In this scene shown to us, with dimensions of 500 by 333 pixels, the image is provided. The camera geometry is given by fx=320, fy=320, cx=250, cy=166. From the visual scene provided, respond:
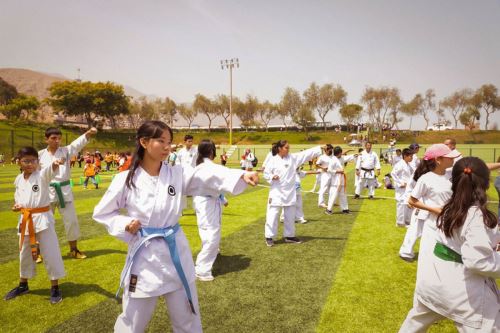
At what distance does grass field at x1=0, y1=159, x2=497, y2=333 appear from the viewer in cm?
410

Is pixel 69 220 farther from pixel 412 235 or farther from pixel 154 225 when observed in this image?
pixel 412 235

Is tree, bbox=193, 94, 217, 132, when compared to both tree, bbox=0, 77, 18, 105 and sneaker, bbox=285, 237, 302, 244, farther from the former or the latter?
sneaker, bbox=285, 237, 302, 244

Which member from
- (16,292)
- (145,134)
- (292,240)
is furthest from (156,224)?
(292,240)

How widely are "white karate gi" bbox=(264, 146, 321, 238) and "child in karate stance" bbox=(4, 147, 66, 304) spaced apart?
4.17 meters

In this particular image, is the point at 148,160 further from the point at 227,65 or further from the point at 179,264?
the point at 227,65

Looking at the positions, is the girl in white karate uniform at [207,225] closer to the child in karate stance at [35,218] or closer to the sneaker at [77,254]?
Result: the child in karate stance at [35,218]

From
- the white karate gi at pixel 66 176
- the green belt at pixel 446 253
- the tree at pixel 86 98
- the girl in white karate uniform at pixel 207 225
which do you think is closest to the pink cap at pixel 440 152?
the green belt at pixel 446 253

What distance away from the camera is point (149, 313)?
268cm

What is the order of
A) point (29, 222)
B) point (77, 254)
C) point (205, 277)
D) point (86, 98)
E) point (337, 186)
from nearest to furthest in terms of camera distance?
1. point (29, 222)
2. point (205, 277)
3. point (77, 254)
4. point (337, 186)
5. point (86, 98)

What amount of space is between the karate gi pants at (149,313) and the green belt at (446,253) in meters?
2.09

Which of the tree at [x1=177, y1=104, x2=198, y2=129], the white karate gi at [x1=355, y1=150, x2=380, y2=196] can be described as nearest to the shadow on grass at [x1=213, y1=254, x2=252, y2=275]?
the white karate gi at [x1=355, y1=150, x2=380, y2=196]

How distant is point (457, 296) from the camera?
250 centimetres

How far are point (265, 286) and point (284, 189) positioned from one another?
106 inches

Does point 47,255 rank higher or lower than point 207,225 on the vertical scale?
lower
